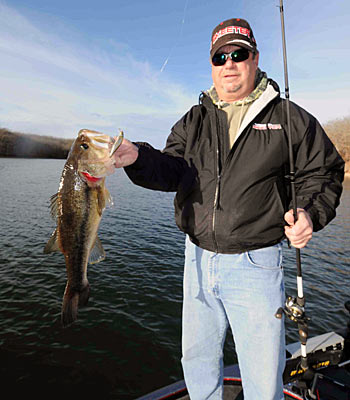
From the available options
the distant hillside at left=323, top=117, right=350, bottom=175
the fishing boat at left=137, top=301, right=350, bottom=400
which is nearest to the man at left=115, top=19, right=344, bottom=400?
the fishing boat at left=137, top=301, right=350, bottom=400

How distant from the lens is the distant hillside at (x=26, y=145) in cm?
5916

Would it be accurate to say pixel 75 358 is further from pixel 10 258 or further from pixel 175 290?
pixel 10 258

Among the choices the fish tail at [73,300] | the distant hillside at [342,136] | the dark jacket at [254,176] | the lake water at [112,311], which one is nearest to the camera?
the dark jacket at [254,176]

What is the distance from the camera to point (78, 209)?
2758 mm

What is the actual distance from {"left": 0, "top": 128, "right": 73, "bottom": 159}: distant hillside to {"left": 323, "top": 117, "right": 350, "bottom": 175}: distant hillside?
54090mm

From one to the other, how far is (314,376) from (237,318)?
1.96 meters

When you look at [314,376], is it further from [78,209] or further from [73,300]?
[78,209]

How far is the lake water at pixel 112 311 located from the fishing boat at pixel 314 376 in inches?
103

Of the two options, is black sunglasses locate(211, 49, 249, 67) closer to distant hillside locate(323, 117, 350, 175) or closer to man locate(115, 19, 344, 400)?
man locate(115, 19, 344, 400)

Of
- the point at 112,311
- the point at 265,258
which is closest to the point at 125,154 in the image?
the point at 265,258

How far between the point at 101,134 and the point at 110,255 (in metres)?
10.0

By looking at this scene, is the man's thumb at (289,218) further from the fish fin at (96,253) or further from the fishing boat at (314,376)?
the fishing boat at (314,376)

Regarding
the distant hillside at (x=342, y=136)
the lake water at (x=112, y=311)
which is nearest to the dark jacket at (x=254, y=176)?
the lake water at (x=112, y=311)

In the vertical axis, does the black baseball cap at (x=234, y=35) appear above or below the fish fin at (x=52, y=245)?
above
